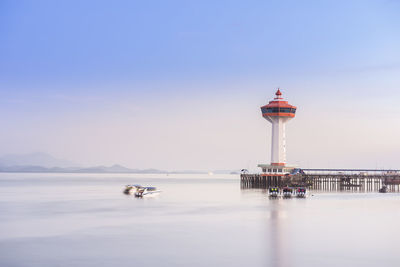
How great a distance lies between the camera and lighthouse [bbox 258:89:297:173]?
319ft

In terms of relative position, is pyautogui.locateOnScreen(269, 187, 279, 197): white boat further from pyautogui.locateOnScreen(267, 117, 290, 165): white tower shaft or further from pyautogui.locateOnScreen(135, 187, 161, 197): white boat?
pyautogui.locateOnScreen(135, 187, 161, 197): white boat

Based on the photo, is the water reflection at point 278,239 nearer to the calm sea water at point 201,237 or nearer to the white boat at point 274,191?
the calm sea water at point 201,237

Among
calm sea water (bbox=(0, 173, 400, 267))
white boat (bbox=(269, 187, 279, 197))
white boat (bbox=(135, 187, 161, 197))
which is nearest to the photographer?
calm sea water (bbox=(0, 173, 400, 267))

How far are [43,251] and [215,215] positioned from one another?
24.1 m

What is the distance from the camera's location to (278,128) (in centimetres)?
9788

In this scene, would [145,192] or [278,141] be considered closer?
[145,192]

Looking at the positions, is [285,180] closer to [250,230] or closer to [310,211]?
[310,211]

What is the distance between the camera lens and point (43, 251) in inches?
1188

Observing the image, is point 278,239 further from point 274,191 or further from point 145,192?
point 145,192

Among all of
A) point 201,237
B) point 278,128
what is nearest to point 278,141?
point 278,128

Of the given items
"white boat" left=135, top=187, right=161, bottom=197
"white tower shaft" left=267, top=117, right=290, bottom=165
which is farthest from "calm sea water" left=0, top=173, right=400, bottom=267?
"white tower shaft" left=267, top=117, right=290, bottom=165

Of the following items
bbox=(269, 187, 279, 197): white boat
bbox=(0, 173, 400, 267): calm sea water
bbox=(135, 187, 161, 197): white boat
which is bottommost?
bbox=(0, 173, 400, 267): calm sea water

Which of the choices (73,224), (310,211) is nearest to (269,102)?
(310,211)

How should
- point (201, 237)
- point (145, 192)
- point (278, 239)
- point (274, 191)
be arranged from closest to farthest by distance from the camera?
point (278, 239), point (201, 237), point (274, 191), point (145, 192)
